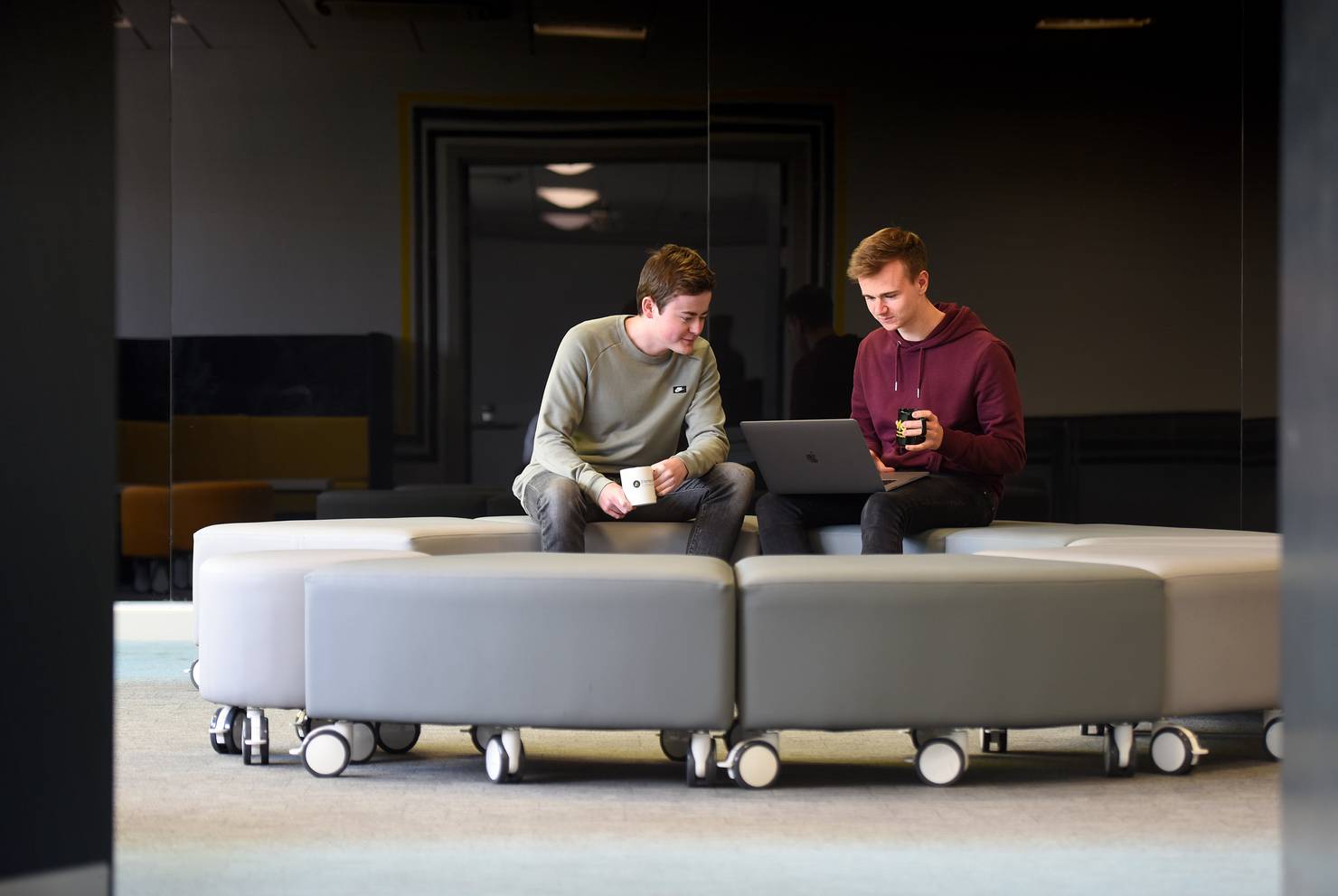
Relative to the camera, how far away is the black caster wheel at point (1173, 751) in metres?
2.60

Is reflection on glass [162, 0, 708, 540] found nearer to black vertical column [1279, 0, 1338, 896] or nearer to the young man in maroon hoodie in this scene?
the young man in maroon hoodie

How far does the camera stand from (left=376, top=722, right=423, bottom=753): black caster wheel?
9.20ft

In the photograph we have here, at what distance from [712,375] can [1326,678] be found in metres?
2.47

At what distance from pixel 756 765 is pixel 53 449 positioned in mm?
1341

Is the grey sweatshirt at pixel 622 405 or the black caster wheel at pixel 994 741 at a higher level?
the grey sweatshirt at pixel 622 405

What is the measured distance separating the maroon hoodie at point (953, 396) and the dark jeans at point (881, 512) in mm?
69

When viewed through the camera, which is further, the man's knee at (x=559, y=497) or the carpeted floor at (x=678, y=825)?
the man's knee at (x=559, y=497)

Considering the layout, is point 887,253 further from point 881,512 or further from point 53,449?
point 53,449

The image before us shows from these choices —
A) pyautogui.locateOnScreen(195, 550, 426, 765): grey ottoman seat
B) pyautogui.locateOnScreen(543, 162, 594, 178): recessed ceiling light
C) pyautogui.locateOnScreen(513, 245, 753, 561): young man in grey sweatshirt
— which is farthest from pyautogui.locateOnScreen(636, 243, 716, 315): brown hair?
pyautogui.locateOnScreen(543, 162, 594, 178): recessed ceiling light

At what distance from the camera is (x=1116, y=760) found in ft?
8.42

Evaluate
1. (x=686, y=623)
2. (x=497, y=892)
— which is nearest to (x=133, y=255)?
(x=686, y=623)

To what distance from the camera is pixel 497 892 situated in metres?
1.82

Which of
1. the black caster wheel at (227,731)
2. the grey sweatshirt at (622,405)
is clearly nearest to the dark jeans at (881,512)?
the grey sweatshirt at (622,405)

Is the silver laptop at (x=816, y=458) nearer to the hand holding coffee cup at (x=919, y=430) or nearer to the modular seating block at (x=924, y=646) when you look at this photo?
the hand holding coffee cup at (x=919, y=430)
